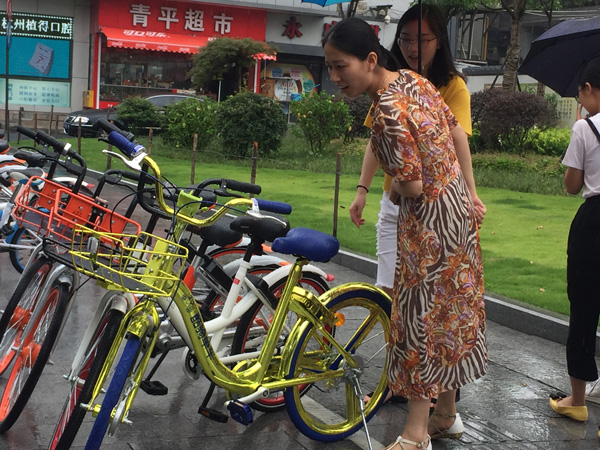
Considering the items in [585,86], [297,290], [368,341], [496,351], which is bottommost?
[496,351]

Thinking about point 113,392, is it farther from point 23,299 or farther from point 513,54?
point 513,54

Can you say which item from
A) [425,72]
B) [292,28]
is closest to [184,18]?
[292,28]

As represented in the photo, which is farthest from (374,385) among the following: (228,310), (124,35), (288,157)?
(124,35)

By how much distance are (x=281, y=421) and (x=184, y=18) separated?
32186 millimetres

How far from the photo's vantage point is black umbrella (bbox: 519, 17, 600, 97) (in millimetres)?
5289

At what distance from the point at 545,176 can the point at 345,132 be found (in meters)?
5.42

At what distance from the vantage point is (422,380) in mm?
3572

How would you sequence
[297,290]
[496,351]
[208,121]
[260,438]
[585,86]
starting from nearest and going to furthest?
[297,290], [260,438], [585,86], [496,351], [208,121]

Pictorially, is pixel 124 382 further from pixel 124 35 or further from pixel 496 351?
pixel 124 35

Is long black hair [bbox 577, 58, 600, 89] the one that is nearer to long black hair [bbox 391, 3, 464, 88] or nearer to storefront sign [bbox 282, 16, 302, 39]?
long black hair [bbox 391, 3, 464, 88]

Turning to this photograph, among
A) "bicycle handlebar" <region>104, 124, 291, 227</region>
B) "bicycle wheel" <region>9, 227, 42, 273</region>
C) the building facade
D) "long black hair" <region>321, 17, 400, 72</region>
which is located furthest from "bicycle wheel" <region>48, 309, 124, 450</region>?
the building facade

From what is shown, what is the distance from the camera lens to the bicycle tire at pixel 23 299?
408 centimetres

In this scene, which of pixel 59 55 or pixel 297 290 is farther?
pixel 59 55

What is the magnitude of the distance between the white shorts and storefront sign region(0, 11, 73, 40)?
30.2m
